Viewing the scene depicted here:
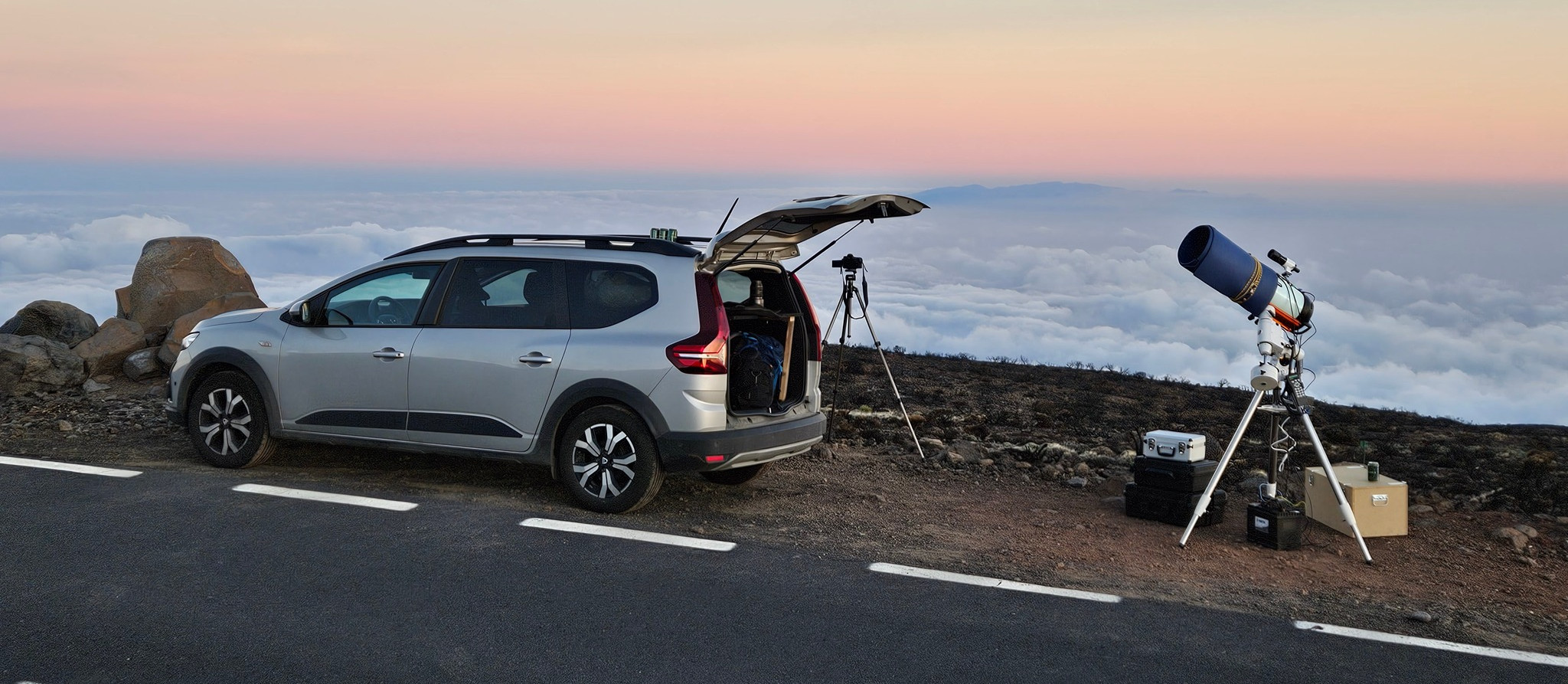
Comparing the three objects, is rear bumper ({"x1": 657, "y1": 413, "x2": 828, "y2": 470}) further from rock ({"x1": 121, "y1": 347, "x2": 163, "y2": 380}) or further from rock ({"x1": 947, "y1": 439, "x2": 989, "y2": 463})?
rock ({"x1": 121, "y1": 347, "x2": 163, "y2": 380})

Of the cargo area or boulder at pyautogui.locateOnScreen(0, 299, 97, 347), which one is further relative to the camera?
boulder at pyautogui.locateOnScreen(0, 299, 97, 347)

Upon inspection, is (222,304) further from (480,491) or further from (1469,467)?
(1469,467)

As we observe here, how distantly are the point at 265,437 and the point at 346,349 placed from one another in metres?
1.07

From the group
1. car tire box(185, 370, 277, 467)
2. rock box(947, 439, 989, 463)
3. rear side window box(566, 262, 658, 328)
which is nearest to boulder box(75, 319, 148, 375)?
car tire box(185, 370, 277, 467)

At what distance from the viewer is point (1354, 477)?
8258mm

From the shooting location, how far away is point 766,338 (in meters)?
8.11

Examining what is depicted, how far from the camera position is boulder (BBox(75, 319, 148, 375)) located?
41.7 feet

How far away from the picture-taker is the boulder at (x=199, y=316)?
41.9 feet

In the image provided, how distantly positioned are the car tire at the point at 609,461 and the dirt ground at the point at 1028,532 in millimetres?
126

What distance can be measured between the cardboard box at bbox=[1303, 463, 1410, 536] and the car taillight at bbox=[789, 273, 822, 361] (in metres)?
3.46

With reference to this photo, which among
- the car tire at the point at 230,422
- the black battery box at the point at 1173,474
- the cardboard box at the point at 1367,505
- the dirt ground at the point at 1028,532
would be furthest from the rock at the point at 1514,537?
the car tire at the point at 230,422

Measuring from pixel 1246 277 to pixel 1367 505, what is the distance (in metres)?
1.74

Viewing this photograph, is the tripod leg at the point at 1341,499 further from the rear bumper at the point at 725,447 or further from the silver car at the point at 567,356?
the rear bumper at the point at 725,447

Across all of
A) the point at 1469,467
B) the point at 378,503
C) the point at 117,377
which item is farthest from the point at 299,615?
the point at 1469,467
